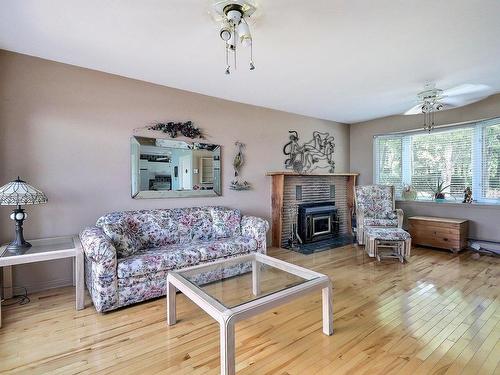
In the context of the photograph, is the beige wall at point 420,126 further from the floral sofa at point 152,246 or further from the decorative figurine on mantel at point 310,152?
the floral sofa at point 152,246

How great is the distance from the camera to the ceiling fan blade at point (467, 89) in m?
3.27

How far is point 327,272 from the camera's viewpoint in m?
3.14

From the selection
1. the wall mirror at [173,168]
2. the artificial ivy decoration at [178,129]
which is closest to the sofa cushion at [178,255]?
the wall mirror at [173,168]

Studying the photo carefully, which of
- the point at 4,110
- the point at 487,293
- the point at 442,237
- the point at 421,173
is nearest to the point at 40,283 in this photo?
the point at 4,110

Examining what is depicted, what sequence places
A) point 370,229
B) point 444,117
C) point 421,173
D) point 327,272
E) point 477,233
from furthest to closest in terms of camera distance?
1. point 421,173
2. point 444,117
3. point 477,233
4. point 370,229
5. point 327,272

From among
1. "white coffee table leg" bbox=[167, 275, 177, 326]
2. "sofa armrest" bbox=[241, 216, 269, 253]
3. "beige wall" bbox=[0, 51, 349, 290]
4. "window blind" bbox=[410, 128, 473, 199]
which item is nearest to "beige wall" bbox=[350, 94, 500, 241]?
"window blind" bbox=[410, 128, 473, 199]

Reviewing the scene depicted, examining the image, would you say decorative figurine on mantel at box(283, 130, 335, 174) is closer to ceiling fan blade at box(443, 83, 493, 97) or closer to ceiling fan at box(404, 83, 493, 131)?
ceiling fan at box(404, 83, 493, 131)

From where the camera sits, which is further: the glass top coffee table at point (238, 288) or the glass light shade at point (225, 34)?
the glass light shade at point (225, 34)

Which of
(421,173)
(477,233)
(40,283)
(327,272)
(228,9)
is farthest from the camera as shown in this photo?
(421,173)

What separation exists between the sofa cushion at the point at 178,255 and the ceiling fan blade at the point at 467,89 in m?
3.10

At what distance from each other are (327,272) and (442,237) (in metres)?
2.17

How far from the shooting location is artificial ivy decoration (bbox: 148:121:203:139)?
3.25m

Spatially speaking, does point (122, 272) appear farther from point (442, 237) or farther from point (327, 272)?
point (442, 237)

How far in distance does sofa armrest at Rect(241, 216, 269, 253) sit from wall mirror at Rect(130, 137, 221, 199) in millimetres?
702
